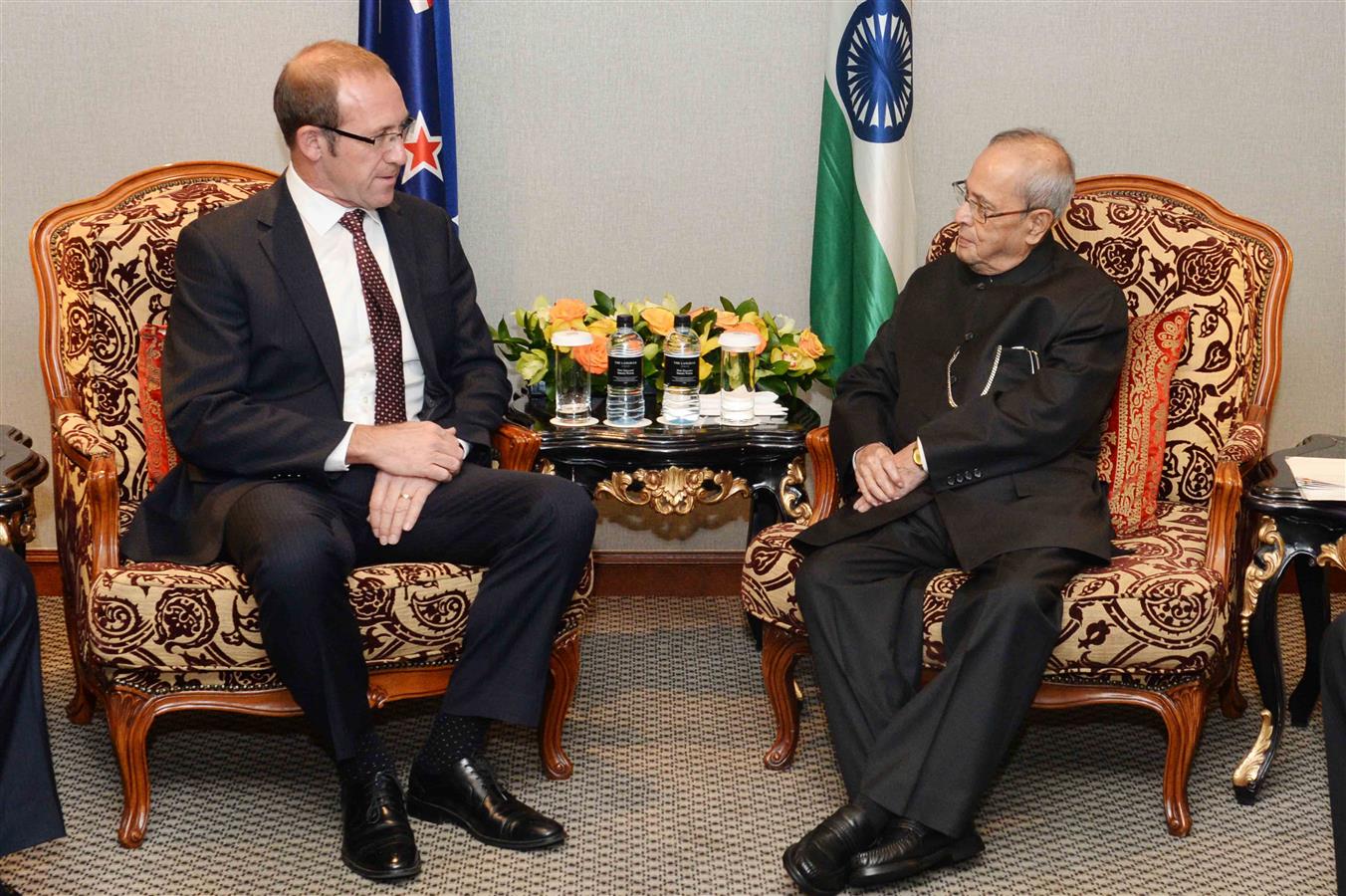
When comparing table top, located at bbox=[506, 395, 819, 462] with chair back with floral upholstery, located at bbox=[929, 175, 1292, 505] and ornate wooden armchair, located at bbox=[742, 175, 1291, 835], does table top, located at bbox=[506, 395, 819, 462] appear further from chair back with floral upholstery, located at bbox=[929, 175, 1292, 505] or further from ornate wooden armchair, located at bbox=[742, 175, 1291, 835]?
chair back with floral upholstery, located at bbox=[929, 175, 1292, 505]

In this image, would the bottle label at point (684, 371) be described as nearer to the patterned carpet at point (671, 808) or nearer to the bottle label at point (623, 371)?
the bottle label at point (623, 371)

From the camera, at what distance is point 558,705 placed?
3.20 metres

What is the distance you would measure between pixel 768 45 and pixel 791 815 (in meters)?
2.24

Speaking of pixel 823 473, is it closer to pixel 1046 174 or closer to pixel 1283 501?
pixel 1046 174

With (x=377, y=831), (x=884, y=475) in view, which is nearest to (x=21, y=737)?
(x=377, y=831)

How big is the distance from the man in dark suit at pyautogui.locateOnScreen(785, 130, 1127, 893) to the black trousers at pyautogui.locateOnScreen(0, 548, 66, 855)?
1368mm

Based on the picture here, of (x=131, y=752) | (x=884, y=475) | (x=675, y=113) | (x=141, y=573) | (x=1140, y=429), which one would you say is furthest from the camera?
(x=675, y=113)

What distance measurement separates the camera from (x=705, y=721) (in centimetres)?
359

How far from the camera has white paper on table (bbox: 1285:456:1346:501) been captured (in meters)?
2.98

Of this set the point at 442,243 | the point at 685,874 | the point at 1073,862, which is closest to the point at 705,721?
the point at 685,874

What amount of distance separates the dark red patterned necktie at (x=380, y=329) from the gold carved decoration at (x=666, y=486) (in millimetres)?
570

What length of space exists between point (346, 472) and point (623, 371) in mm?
763

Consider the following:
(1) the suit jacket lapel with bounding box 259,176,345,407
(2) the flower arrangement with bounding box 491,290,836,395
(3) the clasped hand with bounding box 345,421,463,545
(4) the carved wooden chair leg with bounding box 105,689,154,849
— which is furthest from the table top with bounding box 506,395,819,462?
(4) the carved wooden chair leg with bounding box 105,689,154,849

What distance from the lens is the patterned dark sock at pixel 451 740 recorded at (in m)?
2.98
